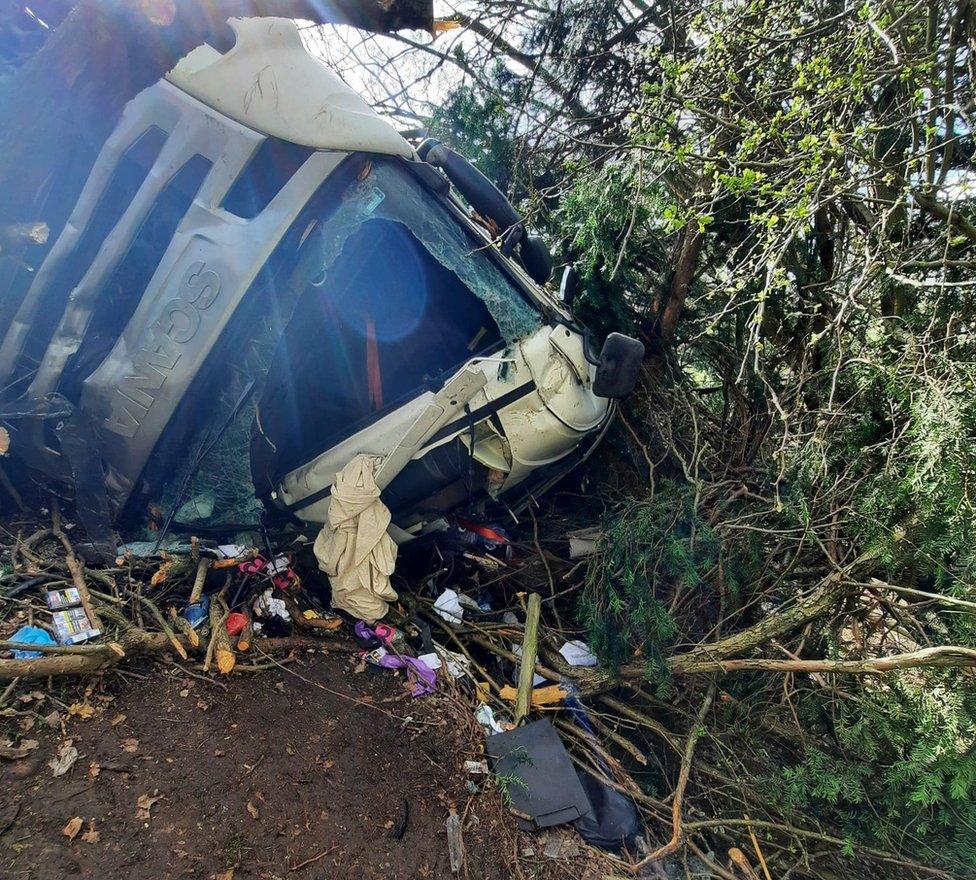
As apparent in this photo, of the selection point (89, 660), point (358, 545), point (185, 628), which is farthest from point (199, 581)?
point (358, 545)

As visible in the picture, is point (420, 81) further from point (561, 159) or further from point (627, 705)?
point (627, 705)

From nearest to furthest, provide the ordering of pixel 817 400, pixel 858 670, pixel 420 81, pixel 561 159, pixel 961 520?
pixel 961 520, pixel 858 670, pixel 817 400, pixel 561 159, pixel 420 81

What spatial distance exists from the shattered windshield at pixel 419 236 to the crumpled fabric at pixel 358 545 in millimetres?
1019

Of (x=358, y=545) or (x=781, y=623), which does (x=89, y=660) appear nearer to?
(x=358, y=545)

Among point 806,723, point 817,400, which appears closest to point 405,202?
point 817,400

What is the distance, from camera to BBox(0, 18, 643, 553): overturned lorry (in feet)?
8.44

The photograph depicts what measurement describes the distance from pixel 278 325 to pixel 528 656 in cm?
211

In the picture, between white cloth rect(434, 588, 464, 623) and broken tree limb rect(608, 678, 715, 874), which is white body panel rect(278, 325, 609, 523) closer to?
white cloth rect(434, 588, 464, 623)

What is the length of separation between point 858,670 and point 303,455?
292 centimetres

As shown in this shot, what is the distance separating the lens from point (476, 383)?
2934 millimetres

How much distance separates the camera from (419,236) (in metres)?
2.89

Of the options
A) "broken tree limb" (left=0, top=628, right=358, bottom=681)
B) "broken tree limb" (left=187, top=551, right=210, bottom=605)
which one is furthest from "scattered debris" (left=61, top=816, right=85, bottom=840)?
"broken tree limb" (left=187, top=551, right=210, bottom=605)

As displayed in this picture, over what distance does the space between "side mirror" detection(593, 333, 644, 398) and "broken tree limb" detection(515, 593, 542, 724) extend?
1290mm

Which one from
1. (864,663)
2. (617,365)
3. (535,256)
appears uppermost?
(535,256)
